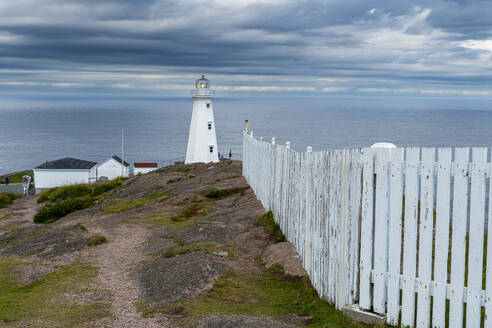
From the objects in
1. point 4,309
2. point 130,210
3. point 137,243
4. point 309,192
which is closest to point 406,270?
point 309,192

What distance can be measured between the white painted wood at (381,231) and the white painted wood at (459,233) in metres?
0.87

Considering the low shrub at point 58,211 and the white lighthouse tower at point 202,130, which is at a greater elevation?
the white lighthouse tower at point 202,130

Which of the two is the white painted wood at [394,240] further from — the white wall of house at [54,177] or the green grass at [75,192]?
the white wall of house at [54,177]

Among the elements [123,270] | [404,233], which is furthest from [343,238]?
[123,270]

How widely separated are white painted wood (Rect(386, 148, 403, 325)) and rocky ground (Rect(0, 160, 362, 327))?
1313 millimetres

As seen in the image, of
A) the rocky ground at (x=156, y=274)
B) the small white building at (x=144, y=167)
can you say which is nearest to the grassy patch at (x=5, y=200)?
the rocky ground at (x=156, y=274)

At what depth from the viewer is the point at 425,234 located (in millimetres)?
5461

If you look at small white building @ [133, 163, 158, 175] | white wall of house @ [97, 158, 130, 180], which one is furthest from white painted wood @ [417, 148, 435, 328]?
small white building @ [133, 163, 158, 175]

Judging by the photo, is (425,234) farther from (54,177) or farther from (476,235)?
(54,177)

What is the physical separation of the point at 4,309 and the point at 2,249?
270 inches

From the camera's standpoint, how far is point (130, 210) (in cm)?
1920

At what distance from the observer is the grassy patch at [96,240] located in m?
12.9

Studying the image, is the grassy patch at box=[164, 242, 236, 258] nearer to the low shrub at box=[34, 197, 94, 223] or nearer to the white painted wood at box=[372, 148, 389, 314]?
the white painted wood at box=[372, 148, 389, 314]

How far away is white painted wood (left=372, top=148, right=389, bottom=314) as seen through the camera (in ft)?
19.2
